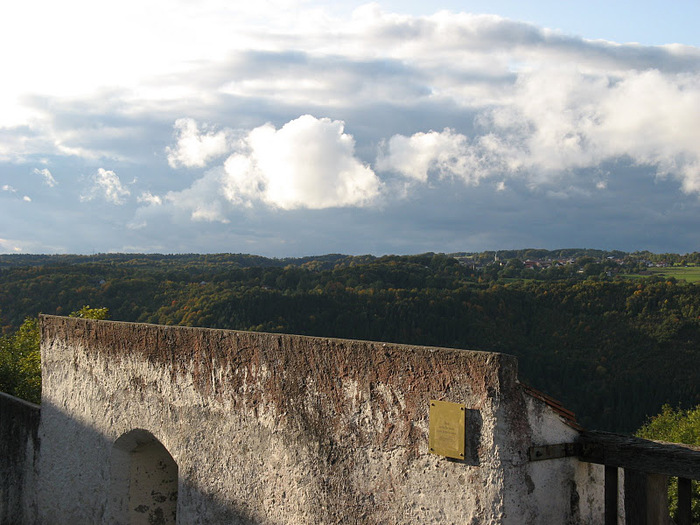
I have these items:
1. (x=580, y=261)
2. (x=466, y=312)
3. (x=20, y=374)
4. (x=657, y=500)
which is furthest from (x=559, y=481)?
(x=580, y=261)

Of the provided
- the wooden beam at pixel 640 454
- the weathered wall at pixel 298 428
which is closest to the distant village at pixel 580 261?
the weathered wall at pixel 298 428

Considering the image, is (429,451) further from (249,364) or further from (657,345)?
(657,345)

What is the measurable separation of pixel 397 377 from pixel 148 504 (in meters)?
3.34

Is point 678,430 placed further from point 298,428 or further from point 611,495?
point 298,428

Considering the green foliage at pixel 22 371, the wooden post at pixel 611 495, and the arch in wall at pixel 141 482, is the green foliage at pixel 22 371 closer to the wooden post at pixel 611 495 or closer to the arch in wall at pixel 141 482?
the arch in wall at pixel 141 482

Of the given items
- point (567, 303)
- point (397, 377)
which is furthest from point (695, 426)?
point (567, 303)

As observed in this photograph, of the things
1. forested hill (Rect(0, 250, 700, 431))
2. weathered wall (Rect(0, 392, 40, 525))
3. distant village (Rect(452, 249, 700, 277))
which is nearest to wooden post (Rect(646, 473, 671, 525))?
weathered wall (Rect(0, 392, 40, 525))

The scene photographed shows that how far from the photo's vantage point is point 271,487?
4.79 metres

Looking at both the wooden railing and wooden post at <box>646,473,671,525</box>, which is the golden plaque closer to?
the wooden railing

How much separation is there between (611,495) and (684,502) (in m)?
0.42

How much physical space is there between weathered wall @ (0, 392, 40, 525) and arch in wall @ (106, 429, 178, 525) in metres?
1.40

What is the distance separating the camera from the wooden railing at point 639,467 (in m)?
3.76

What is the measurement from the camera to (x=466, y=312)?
49844 mm

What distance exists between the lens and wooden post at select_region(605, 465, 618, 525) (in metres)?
3.99
